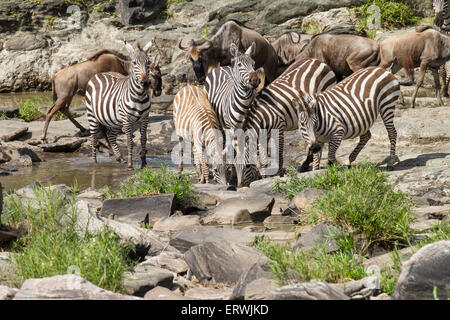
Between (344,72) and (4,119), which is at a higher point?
(344,72)

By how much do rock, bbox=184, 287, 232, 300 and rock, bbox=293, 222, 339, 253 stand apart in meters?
0.78

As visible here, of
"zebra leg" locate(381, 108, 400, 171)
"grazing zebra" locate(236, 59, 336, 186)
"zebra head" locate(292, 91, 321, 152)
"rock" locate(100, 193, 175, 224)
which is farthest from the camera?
"grazing zebra" locate(236, 59, 336, 186)

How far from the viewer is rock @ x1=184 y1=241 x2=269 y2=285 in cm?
495

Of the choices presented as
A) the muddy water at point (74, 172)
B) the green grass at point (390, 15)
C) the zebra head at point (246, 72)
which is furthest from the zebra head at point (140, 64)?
the green grass at point (390, 15)

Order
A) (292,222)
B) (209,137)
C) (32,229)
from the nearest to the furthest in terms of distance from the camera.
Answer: (32,229) → (292,222) → (209,137)

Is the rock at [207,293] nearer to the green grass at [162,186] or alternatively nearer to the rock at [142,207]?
the rock at [142,207]

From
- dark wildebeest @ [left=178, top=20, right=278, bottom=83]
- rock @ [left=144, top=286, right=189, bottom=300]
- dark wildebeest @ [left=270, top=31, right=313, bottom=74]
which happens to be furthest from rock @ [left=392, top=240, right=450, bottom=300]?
dark wildebeest @ [left=270, top=31, right=313, bottom=74]

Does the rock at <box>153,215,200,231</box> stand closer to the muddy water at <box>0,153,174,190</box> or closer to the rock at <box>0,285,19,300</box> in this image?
the muddy water at <box>0,153,174,190</box>

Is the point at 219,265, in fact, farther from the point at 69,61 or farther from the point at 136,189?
the point at 69,61

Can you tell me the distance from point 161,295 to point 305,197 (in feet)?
9.70

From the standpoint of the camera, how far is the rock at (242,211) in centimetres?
720
